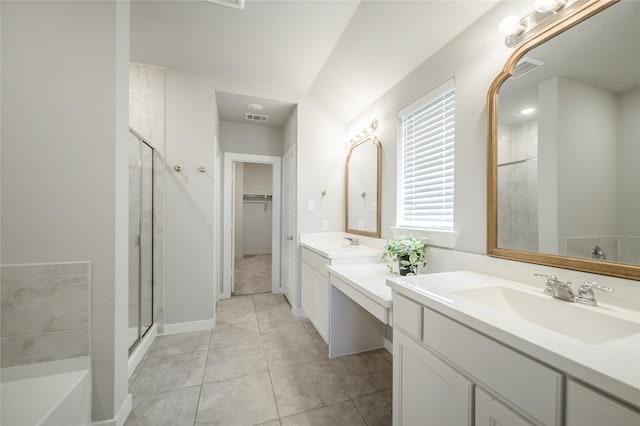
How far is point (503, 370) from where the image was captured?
0.72 m

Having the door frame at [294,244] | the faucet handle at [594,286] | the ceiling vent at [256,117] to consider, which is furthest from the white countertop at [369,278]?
the ceiling vent at [256,117]

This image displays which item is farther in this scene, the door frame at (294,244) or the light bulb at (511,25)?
the door frame at (294,244)

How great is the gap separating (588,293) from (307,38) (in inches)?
Answer: 95.1

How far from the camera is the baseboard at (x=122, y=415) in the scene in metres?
1.31

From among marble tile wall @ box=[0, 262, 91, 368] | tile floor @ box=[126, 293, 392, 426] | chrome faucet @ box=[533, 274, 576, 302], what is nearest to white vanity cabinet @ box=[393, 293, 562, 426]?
chrome faucet @ box=[533, 274, 576, 302]

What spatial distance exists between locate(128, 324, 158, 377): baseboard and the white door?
1447 mm

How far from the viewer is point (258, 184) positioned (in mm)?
6477

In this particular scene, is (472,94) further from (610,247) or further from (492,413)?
(492,413)

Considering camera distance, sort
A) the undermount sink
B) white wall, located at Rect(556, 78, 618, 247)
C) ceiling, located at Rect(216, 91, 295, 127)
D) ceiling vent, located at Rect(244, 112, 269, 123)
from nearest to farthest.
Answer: the undermount sink → white wall, located at Rect(556, 78, 618, 247) → ceiling, located at Rect(216, 91, 295, 127) → ceiling vent, located at Rect(244, 112, 269, 123)

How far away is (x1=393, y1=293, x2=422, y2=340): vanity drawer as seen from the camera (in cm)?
104

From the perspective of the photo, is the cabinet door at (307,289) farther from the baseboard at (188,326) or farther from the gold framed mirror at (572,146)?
the gold framed mirror at (572,146)

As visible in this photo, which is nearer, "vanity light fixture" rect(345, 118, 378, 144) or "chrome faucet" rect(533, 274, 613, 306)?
"chrome faucet" rect(533, 274, 613, 306)

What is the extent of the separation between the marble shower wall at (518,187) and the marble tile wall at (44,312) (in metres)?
2.22

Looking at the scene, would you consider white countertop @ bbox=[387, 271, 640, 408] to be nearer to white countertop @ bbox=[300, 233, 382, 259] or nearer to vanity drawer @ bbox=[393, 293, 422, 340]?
vanity drawer @ bbox=[393, 293, 422, 340]
